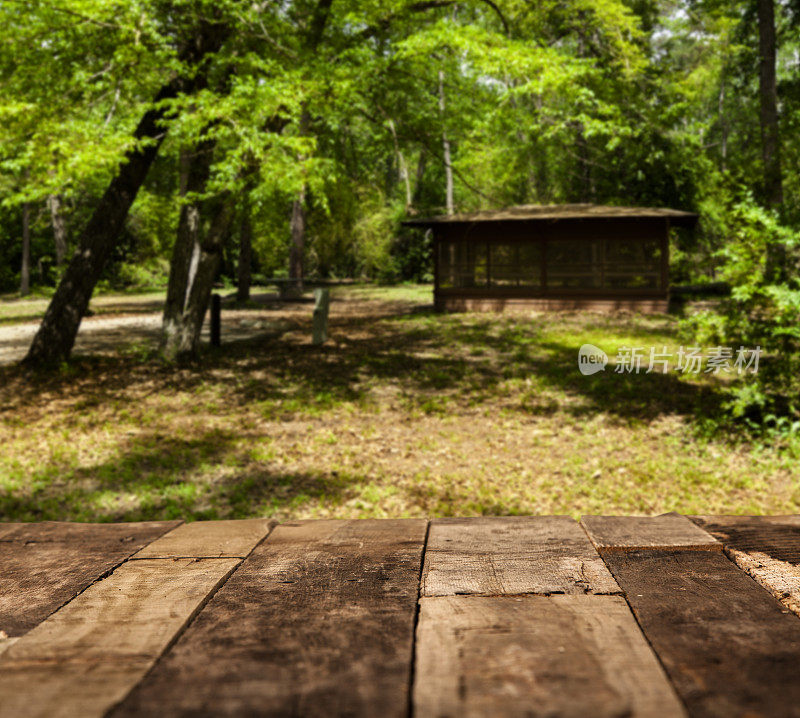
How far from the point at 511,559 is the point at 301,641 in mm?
636

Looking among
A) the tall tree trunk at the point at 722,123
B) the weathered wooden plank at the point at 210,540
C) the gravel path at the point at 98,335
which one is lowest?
the gravel path at the point at 98,335

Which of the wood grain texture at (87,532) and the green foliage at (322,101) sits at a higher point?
the green foliage at (322,101)

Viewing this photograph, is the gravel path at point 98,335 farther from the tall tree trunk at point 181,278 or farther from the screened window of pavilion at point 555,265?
the screened window of pavilion at point 555,265

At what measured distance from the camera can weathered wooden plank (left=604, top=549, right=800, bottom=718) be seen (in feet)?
3.31

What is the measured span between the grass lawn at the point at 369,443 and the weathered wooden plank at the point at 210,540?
3.74 m

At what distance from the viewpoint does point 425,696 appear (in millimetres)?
1016

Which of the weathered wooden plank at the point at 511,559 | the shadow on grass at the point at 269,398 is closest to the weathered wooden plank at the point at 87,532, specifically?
the weathered wooden plank at the point at 511,559

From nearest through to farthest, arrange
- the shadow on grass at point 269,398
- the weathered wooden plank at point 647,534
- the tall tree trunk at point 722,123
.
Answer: the weathered wooden plank at point 647,534
the shadow on grass at point 269,398
the tall tree trunk at point 722,123

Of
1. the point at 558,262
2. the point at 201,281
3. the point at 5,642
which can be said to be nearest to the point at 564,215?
the point at 558,262

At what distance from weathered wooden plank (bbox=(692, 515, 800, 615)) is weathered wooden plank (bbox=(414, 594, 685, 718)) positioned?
388mm

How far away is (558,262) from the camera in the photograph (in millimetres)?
24422

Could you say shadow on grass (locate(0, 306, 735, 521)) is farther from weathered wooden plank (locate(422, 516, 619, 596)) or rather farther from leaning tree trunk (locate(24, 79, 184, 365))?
weathered wooden plank (locate(422, 516, 619, 596))

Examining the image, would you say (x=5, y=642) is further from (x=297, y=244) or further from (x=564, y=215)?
(x=297, y=244)

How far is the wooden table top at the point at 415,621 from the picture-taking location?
1.02 meters
